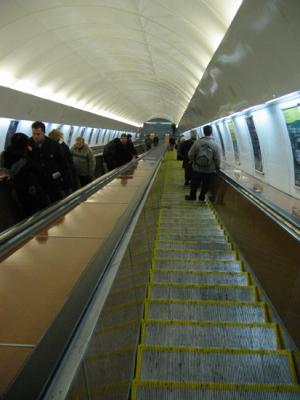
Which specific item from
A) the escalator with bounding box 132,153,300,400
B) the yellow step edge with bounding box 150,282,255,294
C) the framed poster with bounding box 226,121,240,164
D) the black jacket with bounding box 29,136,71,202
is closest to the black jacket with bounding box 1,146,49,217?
the black jacket with bounding box 29,136,71,202

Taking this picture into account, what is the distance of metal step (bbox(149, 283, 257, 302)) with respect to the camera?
171 inches

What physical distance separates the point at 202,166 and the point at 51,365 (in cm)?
Answer: 797

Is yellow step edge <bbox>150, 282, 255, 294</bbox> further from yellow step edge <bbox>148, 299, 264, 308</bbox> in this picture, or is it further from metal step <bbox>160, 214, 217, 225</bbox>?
metal step <bbox>160, 214, 217, 225</bbox>

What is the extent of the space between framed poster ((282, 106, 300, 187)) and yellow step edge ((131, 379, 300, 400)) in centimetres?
660

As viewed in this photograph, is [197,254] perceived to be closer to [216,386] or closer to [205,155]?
[216,386]

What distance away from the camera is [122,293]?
8.43 feet

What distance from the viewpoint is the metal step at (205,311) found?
3910 millimetres

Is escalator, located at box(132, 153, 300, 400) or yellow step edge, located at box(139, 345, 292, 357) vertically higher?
yellow step edge, located at box(139, 345, 292, 357)

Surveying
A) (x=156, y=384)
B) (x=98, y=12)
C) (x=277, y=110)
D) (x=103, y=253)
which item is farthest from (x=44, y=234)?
(x=98, y=12)

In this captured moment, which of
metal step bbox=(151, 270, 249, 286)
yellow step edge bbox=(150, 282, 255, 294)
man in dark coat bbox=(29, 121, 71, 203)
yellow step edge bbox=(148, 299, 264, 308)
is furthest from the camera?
man in dark coat bbox=(29, 121, 71, 203)

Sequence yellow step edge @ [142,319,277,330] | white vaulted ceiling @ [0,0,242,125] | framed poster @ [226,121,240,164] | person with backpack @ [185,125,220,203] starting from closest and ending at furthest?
yellow step edge @ [142,319,277,330]
white vaulted ceiling @ [0,0,242,125]
person with backpack @ [185,125,220,203]
framed poster @ [226,121,240,164]

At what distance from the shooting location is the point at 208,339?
11.5 ft

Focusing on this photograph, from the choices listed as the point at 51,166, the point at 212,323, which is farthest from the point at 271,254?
the point at 51,166

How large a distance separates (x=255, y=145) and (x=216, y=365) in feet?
35.6
